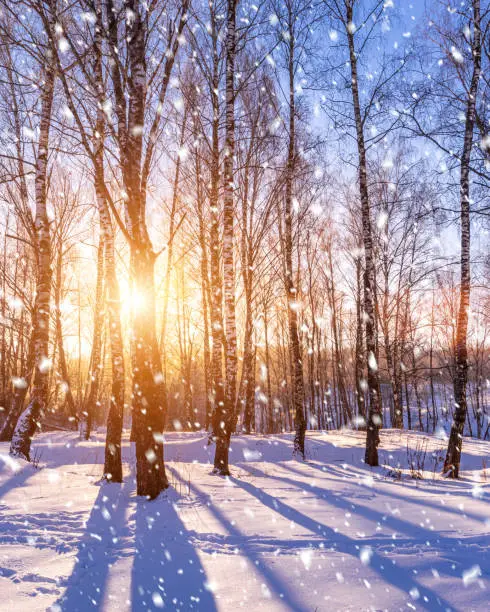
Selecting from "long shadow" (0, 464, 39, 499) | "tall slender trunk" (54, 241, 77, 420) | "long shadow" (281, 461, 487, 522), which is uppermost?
"tall slender trunk" (54, 241, 77, 420)

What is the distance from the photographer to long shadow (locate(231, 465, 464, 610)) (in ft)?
7.90

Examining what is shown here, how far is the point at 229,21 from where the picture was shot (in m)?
7.42

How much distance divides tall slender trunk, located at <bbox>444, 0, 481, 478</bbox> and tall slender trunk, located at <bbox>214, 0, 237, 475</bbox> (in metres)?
4.84

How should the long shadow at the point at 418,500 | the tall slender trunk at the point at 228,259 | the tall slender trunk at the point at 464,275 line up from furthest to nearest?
1. the tall slender trunk at the point at 464,275
2. the tall slender trunk at the point at 228,259
3. the long shadow at the point at 418,500

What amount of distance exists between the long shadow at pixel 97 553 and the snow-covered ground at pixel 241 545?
0.01 m

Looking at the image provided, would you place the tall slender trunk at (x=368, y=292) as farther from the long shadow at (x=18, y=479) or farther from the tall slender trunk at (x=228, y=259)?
the long shadow at (x=18, y=479)

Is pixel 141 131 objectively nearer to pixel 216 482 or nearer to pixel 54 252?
pixel 216 482

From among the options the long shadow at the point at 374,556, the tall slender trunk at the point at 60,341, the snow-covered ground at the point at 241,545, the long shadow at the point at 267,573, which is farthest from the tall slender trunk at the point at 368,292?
the tall slender trunk at the point at 60,341

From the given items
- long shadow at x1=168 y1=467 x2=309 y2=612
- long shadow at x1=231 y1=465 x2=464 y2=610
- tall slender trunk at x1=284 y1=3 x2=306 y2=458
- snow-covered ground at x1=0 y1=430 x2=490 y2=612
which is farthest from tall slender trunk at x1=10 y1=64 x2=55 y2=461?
tall slender trunk at x1=284 y1=3 x2=306 y2=458

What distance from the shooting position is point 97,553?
3197 mm

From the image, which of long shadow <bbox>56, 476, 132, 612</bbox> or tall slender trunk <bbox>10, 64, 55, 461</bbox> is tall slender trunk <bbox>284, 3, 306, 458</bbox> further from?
long shadow <bbox>56, 476, 132, 612</bbox>

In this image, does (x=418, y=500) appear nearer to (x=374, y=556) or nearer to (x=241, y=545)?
(x=374, y=556)

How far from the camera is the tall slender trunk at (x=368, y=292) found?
29.6 feet

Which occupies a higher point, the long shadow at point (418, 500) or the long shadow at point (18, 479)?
the long shadow at point (18, 479)
